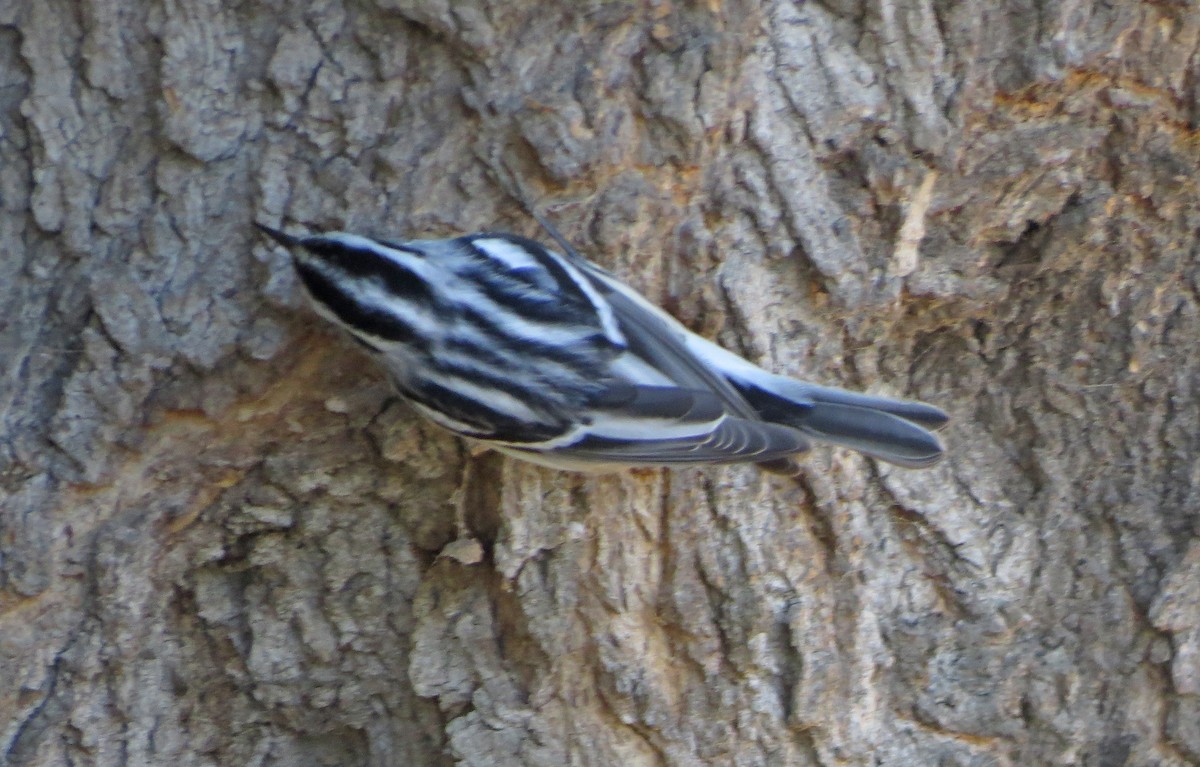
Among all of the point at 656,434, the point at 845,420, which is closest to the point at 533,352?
the point at 656,434

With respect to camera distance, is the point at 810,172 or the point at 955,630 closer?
the point at 810,172

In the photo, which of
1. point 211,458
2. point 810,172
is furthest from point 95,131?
point 810,172

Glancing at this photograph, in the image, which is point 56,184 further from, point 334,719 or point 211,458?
point 334,719

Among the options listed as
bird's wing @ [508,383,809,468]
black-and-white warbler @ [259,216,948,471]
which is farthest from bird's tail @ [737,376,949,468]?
bird's wing @ [508,383,809,468]

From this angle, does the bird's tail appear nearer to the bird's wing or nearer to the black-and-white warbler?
the black-and-white warbler

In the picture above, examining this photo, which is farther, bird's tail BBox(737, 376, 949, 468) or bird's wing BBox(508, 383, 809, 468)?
bird's tail BBox(737, 376, 949, 468)
